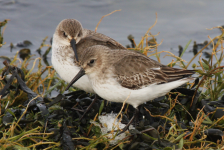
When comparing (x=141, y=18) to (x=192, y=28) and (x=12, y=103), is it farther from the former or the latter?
(x=12, y=103)

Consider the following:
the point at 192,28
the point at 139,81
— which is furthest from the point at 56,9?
the point at 139,81

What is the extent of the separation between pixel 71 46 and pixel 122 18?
4.46 metres

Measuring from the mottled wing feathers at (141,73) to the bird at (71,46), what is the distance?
0.63 meters

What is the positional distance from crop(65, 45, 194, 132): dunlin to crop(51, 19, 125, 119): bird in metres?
0.27

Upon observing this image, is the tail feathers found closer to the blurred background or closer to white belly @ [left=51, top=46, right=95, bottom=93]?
white belly @ [left=51, top=46, right=95, bottom=93]

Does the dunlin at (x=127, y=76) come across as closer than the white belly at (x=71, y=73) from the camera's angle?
Yes

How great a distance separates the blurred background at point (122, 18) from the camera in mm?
8414

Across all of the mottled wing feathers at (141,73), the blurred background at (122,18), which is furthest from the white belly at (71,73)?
the blurred background at (122,18)

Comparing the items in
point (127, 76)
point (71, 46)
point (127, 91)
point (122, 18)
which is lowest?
point (127, 91)

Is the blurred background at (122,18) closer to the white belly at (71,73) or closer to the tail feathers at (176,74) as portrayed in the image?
the white belly at (71,73)

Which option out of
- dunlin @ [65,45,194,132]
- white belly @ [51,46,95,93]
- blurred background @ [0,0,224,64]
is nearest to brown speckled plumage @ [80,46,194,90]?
dunlin @ [65,45,194,132]

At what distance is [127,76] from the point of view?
14.2 feet

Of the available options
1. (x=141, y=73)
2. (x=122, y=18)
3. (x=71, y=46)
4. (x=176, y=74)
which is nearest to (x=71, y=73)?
(x=71, y=46)

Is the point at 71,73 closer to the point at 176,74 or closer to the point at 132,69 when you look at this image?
the point at 132,69
